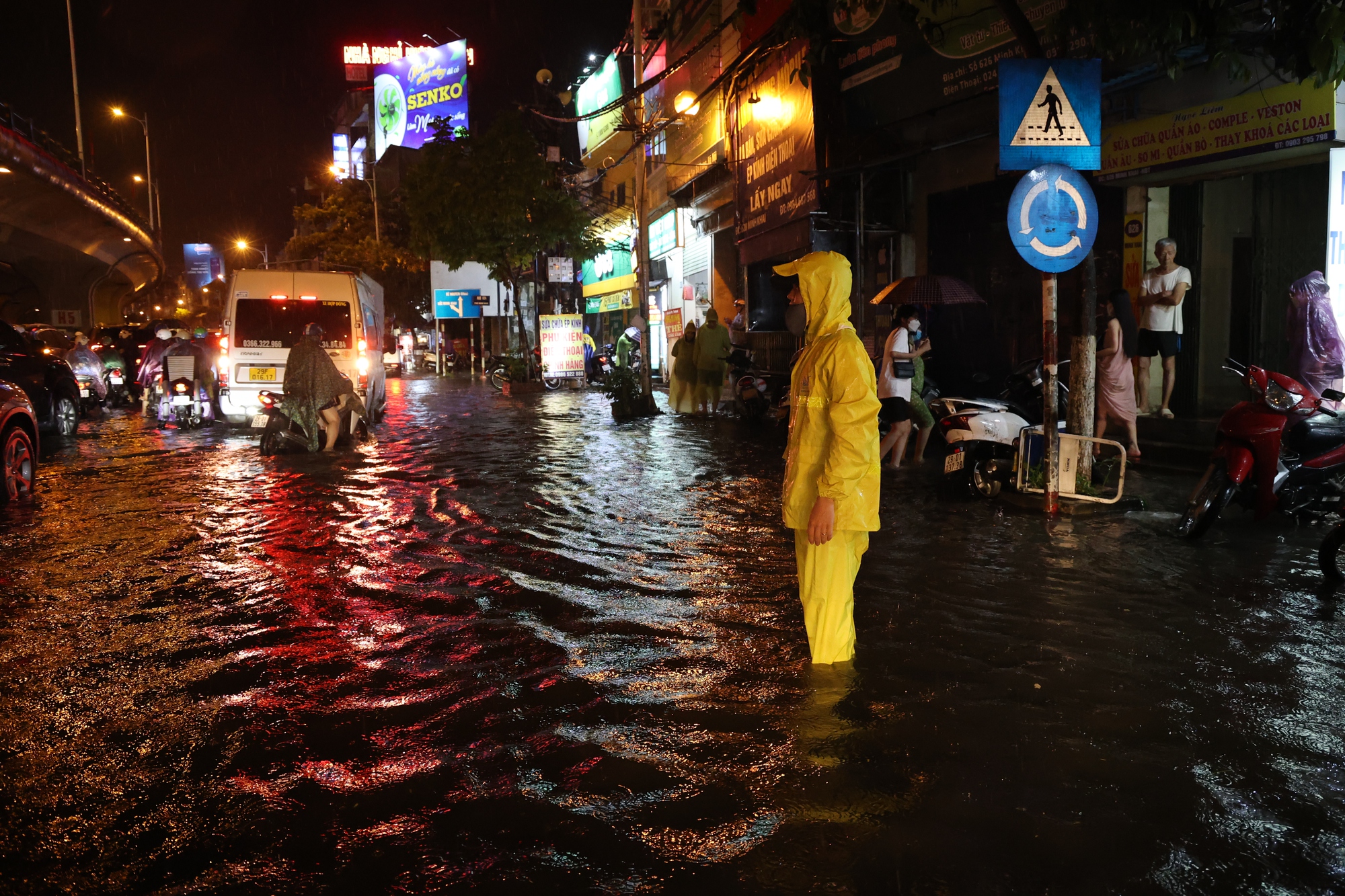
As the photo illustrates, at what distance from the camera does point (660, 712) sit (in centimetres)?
414

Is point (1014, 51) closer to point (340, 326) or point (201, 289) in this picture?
point (340, 326)

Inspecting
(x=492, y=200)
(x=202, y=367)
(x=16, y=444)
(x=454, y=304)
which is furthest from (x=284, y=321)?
(x=454, y=304)

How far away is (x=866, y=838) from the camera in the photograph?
3074mm

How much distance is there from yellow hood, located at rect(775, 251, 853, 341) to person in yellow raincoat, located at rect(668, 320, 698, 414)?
13.9 m

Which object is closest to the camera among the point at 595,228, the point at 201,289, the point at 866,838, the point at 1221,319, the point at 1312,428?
the point at 866,838

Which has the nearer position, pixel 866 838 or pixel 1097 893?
pixel 1097 893

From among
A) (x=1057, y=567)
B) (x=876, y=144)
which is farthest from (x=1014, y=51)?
(x=1057, y=567)

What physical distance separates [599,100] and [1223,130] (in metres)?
31.5

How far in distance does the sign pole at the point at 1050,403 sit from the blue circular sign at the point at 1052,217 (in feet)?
1.08

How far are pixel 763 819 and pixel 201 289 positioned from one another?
431 feet

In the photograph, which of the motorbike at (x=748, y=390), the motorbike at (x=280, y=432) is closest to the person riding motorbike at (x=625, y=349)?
the motorbike at (x=748, y=390)

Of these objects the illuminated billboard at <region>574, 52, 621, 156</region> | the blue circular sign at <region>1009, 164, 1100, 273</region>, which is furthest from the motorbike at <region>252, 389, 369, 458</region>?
the illuminated billboard at <region>574, 52, 621, 156</region>

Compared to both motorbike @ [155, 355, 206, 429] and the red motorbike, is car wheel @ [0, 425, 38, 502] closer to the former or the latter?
motorbike @ [155, 355, 206, 429]

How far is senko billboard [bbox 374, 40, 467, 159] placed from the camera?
217 feet
